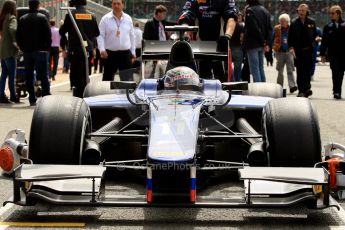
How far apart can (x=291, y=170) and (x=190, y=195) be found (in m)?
0.70

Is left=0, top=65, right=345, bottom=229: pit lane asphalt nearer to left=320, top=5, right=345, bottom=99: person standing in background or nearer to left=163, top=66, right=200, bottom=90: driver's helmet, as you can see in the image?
left=163, top=66, right=200, bottom=90: driver's helmet

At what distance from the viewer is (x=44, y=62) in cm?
1669

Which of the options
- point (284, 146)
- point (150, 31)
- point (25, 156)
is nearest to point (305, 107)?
point (284, 146)

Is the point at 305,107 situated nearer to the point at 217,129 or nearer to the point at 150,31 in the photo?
the point at 217,129

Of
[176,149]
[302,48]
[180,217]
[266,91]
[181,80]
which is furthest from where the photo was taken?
[302,48]

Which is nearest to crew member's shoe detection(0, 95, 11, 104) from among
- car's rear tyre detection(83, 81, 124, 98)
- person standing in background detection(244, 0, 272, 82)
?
person standing in background detection(244, 0, 272, 82)

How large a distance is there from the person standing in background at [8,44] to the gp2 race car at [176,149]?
8.43 m

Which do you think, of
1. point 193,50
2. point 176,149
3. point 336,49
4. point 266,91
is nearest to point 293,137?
point 176,149

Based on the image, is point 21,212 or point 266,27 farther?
point 266,27

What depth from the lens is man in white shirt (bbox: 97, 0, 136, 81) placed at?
48.4 ft

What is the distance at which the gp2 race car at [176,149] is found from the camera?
6215 mm

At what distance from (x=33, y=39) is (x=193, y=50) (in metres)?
6.92

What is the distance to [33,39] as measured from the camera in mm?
16406

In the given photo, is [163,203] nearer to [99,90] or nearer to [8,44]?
[99,90]
